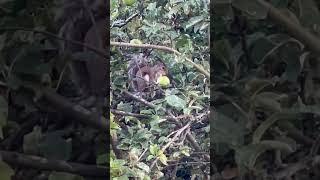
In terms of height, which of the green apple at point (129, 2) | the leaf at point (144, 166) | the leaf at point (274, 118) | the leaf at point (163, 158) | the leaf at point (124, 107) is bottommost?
the leaf at point (144, 166)

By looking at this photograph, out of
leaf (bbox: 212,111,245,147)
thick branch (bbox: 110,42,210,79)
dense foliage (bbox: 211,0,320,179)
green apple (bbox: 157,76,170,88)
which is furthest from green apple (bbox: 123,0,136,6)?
leaf (bbox: 212,111,245,147)

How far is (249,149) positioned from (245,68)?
19cm

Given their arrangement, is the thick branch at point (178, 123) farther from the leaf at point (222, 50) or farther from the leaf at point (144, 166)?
the leaf at point (222, 50)

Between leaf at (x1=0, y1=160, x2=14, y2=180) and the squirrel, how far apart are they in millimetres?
463

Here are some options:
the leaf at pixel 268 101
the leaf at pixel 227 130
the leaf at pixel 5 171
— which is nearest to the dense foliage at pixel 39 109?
the leaf at pixel 5 171

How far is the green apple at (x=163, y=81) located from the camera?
4.83ft

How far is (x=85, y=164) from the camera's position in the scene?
1154mm

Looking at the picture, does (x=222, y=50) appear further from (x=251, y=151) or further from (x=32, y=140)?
(x=32, y=140)

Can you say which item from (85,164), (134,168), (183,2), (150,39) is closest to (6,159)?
(85,164)

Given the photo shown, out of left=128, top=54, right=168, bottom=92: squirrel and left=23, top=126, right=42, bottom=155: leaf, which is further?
left=128, top=54, right=168, bottom=92: squirrel

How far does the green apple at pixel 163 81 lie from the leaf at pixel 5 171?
0.52m

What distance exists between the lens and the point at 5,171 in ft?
3.66

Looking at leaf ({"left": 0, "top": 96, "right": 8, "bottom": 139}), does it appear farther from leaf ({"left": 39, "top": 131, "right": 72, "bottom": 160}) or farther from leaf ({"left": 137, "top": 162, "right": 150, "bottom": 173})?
leaf ({"left": 137, "top": 162, "right": 150, "bottom": 173})

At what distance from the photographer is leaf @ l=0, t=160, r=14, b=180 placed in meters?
1.11
